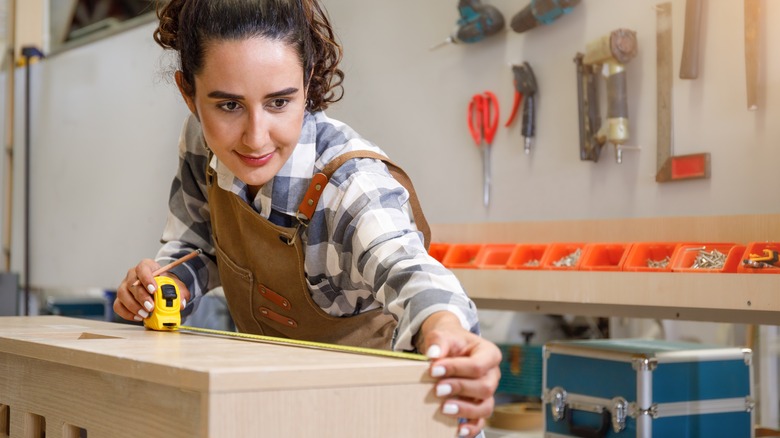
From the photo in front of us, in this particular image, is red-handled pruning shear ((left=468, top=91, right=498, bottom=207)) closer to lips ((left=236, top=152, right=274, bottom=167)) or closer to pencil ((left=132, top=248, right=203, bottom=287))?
pencil ((left=132, top=248, right=203, bottom=287))

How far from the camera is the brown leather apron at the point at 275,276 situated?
1.32 meters

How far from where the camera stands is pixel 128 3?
4.58m

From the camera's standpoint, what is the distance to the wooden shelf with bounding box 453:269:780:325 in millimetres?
1565

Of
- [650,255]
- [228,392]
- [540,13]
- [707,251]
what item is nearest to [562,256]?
[650,255]

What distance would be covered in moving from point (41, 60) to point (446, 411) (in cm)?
452

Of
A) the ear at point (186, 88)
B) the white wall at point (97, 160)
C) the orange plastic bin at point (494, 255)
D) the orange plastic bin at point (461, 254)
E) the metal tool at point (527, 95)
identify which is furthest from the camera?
the white wall at point (97, 160)

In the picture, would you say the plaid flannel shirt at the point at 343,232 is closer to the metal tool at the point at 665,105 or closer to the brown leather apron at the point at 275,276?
the brown leather apron at the point at 275,276

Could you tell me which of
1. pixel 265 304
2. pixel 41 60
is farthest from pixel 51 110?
pixel 265 304

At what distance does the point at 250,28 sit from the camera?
1.17 meters

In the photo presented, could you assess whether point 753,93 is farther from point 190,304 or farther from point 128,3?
point 128,3

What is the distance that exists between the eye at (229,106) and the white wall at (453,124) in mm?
328

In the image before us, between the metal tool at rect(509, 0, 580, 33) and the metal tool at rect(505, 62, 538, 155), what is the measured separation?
0.11 metres

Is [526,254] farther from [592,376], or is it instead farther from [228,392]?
[228,392]

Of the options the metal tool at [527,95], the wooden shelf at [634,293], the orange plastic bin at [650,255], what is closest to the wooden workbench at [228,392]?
the wooden shelf at [634,293]
